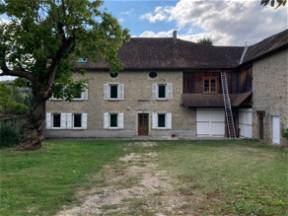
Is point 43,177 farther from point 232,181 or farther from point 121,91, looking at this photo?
point 121,91

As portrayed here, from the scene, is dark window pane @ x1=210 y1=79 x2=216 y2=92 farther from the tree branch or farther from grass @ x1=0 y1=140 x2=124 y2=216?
the tree branch

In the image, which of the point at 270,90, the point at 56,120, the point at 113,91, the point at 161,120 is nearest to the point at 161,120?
the point at 161,120

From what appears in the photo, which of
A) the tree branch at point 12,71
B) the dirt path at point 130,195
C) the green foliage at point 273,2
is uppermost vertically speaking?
the tree branch at point 12,71

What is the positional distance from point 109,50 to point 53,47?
2.67 metres

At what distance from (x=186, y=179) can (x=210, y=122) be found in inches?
678

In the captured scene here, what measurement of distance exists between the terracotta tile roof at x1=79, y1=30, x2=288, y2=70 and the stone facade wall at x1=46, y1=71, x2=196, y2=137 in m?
0.74

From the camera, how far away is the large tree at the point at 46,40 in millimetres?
14430

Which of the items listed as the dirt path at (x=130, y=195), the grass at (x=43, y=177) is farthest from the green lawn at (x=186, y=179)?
the dirt path at (x=130, y=195)

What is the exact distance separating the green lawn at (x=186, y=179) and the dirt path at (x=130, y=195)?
0.33m

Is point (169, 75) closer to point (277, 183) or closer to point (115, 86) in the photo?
point (115, 86)

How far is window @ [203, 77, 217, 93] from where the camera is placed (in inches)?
1038

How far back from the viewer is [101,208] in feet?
21.7

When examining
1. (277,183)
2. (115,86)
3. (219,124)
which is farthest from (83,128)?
(277,183)

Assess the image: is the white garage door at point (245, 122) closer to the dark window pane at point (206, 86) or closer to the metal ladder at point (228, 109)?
the metal ladder at point (228, 109)
